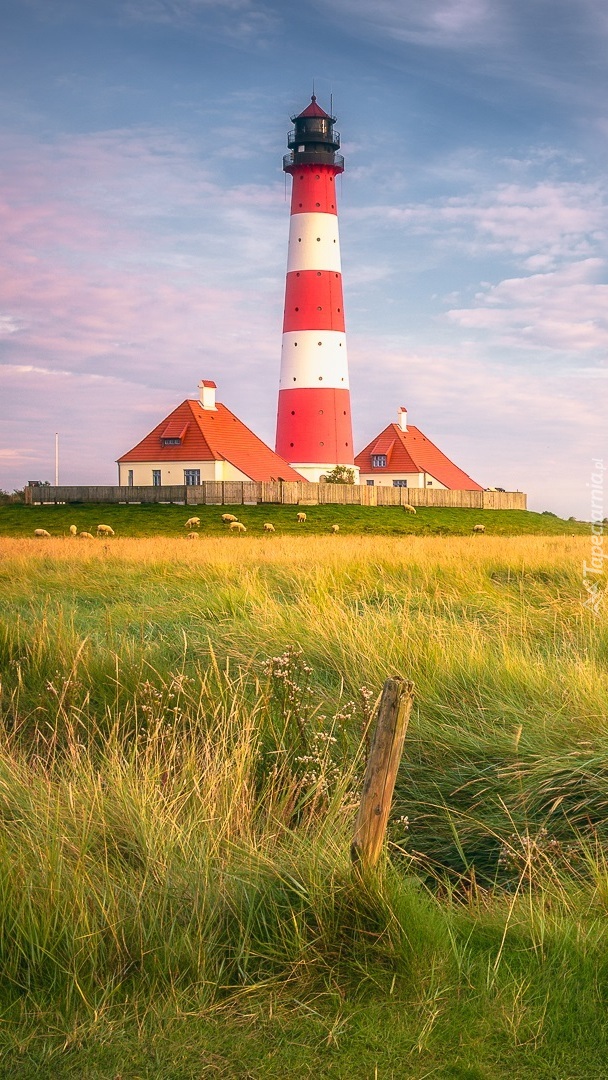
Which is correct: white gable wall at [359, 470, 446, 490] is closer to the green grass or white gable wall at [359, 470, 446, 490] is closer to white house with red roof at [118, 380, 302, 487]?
white house with red roof at [118, 380, 302, 487]

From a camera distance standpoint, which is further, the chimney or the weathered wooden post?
the chimney

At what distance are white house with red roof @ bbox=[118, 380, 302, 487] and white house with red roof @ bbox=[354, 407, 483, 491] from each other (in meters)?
10.3

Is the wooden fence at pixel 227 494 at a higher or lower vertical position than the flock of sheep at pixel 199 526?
higher

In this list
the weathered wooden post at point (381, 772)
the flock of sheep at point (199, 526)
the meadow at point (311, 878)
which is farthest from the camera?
the flock of sheep at point (199, 526)

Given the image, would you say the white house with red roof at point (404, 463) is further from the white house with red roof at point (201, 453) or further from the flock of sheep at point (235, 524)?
the flock of sheep at point (235, 524)

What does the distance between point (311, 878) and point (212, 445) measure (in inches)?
1696

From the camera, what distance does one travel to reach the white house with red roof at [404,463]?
185 ft

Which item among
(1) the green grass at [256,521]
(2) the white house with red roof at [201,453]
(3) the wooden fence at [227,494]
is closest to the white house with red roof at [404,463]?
(2) the white house with red roof at [201,453]

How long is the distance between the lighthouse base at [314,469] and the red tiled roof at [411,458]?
1124 centimetres

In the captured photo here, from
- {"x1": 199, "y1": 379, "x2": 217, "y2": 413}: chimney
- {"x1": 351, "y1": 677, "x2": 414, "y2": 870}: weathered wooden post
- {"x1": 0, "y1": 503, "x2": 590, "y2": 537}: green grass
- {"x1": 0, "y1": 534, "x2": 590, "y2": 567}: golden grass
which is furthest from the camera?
{"x1": 199, "y1": 379, "x2": 217, "y2": 413}: chimney

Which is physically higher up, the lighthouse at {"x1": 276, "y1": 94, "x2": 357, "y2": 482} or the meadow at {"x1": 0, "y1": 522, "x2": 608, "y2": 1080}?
the lighthouse at {"x1": 276, "y1": 94, "x2": 357, "y2": 482}

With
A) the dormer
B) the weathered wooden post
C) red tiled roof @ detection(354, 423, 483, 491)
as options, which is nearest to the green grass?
the dormer

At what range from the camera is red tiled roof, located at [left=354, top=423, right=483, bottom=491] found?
5666 centimetres

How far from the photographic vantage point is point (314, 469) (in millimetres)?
45406
